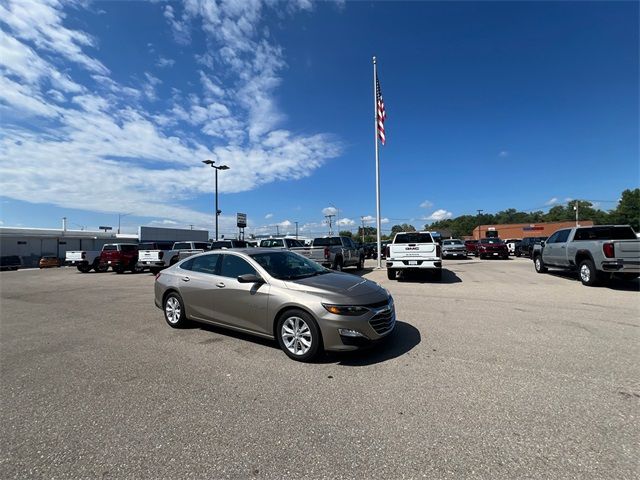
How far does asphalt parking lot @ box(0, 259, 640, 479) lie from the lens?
2580 mm

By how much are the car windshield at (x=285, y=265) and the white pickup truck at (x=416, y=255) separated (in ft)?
24.3

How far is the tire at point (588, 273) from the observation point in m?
11.0

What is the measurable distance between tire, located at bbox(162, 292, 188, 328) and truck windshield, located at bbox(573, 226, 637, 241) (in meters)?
13.3

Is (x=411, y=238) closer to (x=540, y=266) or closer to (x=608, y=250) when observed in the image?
(x=608, y=250)

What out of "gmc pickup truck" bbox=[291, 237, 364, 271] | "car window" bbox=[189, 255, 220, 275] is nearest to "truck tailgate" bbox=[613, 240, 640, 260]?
"gmc pickup truck" bbox=[291, 237, 364, 271]

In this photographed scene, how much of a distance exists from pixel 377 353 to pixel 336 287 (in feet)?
3.61

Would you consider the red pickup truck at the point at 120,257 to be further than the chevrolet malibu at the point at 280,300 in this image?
Yes

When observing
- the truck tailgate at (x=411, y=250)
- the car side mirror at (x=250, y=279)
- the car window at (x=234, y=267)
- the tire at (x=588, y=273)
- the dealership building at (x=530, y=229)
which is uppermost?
the dealership building at (x=530, y=229)

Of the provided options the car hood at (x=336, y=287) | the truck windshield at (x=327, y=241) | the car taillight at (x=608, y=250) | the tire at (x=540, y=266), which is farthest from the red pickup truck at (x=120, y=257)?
the car taillight at (x=608, y=250)

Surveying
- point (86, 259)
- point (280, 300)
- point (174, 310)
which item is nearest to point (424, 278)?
point (174, 310)

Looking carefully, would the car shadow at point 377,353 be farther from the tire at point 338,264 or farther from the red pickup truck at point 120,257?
the red pickup truck at point 120,257

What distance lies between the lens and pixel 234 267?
5.79 m

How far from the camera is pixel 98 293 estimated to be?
12.3 metres

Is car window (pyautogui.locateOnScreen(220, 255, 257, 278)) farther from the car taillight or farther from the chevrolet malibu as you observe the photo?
the car taillight
